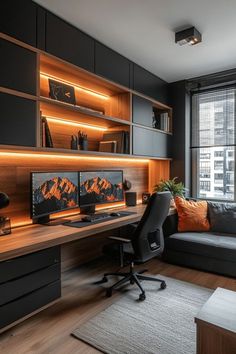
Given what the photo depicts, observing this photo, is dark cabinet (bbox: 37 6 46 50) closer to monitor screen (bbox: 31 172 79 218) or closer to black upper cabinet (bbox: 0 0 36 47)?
black upper cabinet (bbox: 0 0 36 47)

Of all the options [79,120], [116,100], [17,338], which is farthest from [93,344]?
[116,100]

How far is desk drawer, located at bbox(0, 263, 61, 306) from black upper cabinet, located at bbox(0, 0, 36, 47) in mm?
1880

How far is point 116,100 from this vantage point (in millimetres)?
3291

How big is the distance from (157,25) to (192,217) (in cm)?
231

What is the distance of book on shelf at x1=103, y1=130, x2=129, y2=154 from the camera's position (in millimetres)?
3115

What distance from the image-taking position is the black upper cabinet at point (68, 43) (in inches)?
88.8

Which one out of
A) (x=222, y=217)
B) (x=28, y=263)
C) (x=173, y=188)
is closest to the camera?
(x=28, y=263)

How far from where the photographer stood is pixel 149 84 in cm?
365

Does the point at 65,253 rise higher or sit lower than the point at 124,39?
lower

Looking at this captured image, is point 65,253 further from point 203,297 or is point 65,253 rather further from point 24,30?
point 24,30

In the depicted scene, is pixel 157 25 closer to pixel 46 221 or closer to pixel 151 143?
pixel 151 143

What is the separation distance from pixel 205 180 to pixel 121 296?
8.23 feet

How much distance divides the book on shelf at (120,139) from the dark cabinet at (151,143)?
0.49ft

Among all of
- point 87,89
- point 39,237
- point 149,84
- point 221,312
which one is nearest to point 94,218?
point 39,237
